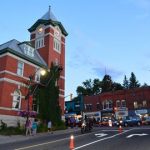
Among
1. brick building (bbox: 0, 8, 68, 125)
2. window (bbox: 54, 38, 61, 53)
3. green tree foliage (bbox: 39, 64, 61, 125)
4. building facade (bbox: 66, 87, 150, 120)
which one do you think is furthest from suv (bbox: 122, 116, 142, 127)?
building facade (bbox: 66, 87, 150, 120)

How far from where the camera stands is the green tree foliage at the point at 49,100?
Answer: 37.3 metres

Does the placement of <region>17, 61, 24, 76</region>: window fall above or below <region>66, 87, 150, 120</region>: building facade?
above

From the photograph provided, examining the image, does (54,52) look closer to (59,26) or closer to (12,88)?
(59,26)

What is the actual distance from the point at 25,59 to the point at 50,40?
816 centimetres

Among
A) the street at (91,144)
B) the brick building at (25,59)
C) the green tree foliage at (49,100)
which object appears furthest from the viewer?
the green tree foliage at (49,100)

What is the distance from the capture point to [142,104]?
64.2m

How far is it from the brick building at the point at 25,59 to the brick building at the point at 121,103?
26.4 metres

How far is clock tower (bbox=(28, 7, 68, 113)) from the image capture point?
44062mm

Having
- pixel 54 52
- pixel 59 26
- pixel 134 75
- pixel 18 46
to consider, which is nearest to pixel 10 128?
pixel 18 46

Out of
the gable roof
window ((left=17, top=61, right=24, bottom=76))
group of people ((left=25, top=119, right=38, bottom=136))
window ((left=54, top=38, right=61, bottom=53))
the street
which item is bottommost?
the street

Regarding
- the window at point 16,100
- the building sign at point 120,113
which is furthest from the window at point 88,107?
the window at point 16,100

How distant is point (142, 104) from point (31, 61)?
35.9 meters

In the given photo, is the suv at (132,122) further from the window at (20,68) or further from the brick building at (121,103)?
the window at (20,68)

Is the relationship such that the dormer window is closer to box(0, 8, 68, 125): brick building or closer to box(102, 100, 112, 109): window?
box(0, 8, 68, 125): brick building
